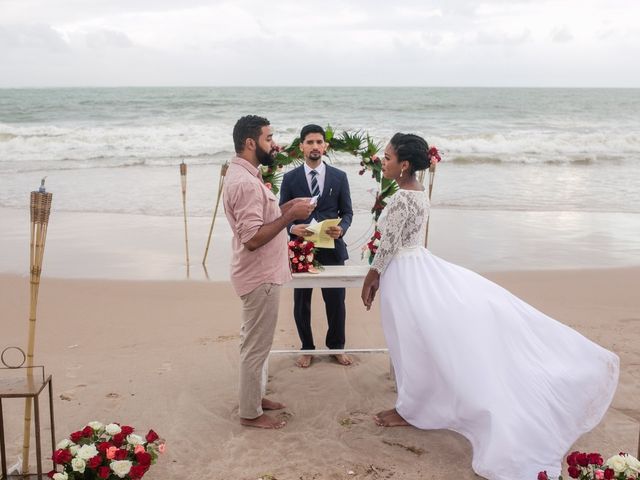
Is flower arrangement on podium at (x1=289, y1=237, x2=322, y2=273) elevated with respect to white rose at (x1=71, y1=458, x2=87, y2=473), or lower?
elevated

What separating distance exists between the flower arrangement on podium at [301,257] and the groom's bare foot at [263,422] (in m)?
1.11

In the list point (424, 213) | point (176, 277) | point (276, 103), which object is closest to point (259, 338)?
point (424, 213)

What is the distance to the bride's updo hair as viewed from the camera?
15.1ft

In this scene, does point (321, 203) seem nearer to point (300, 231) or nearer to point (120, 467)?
point (300, 231)

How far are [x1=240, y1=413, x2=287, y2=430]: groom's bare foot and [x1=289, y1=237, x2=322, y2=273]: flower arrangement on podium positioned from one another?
1113 mm

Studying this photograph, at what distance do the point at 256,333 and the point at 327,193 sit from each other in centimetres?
167

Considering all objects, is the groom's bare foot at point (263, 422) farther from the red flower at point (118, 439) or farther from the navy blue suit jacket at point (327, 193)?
the navy blue suit jacket at point (327, 193)

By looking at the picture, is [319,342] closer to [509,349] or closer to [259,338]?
[259,338]

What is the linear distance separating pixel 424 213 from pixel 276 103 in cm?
4319

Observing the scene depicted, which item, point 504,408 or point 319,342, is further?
point 319,342

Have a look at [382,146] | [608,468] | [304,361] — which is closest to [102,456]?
[608,468]

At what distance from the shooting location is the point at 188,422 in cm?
498

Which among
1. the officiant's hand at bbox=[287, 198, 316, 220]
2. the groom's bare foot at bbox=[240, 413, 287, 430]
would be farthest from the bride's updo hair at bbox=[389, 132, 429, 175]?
the groom's bare foot at bbox=[240, 413, 287, 430]

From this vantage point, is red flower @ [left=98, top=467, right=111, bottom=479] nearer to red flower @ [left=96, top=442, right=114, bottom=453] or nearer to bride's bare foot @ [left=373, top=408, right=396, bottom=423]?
red flower @ [left=96, top=442, right=114, bottom=453]
